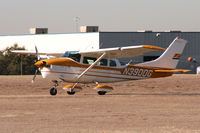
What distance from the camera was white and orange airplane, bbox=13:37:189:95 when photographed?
2559cm

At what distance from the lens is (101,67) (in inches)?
1062

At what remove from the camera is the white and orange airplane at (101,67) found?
25.6 meters

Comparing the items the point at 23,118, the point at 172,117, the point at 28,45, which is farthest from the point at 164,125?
the point at 28,45

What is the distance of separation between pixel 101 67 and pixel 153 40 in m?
44.1

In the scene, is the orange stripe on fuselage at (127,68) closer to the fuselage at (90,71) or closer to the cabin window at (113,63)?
the fuselage at (90,71)

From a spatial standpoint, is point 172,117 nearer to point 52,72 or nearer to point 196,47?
point 52,72

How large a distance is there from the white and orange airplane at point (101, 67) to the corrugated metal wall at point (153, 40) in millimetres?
39911

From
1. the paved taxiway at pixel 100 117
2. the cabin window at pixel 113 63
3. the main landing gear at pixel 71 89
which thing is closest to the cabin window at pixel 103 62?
the cabin window at pixel 113 63

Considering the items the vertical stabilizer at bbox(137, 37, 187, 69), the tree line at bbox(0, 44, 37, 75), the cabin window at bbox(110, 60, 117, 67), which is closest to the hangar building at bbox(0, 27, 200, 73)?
the tree line at bbox(0, 44, 37, 75)

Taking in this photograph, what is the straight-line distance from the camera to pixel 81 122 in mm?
14289

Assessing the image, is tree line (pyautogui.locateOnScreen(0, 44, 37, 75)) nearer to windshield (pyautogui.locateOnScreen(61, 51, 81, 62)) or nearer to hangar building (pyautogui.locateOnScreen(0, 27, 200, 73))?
hangar building (pyautogui.locateOnScreen(0, 27, 200, 73))

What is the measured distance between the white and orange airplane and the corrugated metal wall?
3991cm

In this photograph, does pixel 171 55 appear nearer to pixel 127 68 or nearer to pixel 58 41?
pixel 127 68

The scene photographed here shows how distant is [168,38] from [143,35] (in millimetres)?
3577
